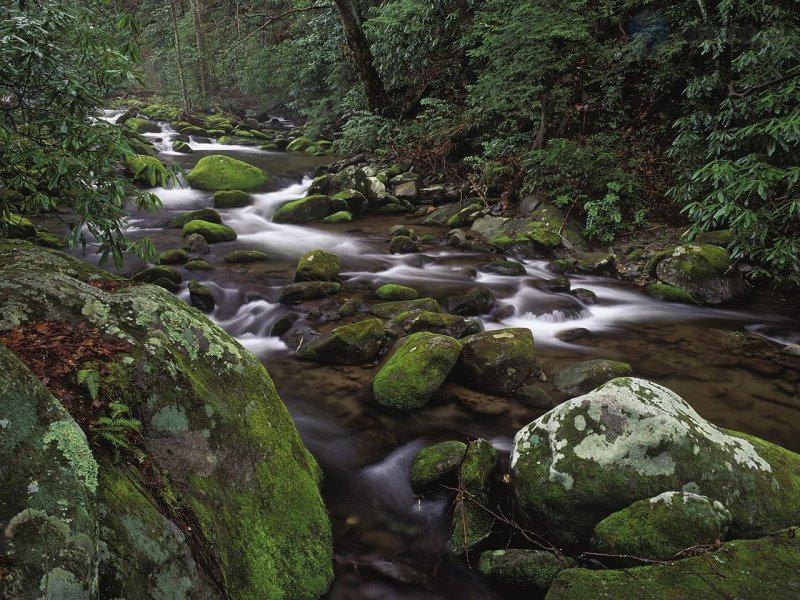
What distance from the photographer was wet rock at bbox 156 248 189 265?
7965 millimetres

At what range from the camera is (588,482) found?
2814mm

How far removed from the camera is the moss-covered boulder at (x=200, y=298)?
Answer: 6.68 meters

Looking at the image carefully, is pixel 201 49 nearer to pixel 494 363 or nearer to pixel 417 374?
pixel 417 374

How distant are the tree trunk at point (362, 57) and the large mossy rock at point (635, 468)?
46.8 feet

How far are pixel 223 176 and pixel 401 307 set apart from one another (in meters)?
9.67

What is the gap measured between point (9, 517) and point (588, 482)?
9.10 feet

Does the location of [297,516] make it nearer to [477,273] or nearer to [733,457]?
[733,457]

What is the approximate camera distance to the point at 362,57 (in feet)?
47.5

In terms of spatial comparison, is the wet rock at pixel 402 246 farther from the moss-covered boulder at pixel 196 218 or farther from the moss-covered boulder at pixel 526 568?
the moss-covered boulder at pixel 526 568

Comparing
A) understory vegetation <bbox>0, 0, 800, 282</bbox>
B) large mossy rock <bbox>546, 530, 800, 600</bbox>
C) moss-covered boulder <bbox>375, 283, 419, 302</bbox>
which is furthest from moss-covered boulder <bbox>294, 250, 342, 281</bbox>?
large mossy rock <bbox>546, 530, 800, 600</bbox>

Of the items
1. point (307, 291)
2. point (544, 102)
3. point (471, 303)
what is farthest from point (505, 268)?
point (544, 102)

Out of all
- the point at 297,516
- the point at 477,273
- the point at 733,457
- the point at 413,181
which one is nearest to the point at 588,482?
the point at 733,457

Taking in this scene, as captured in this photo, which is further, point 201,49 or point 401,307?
point 201,49

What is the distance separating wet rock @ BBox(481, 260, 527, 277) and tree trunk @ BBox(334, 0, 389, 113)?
9234 mm
